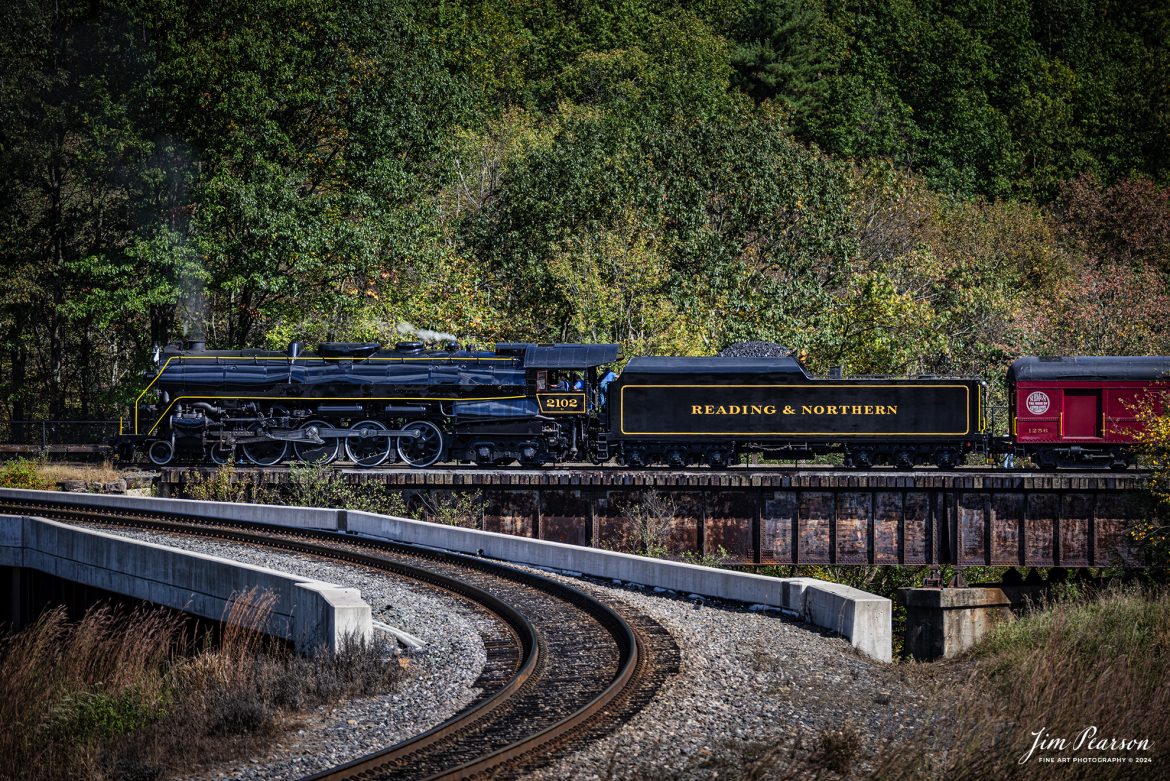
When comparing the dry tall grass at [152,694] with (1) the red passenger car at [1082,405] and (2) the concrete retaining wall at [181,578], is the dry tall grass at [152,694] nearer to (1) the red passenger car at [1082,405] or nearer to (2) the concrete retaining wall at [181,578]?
(2) the concrete retaining wall at [181,578]

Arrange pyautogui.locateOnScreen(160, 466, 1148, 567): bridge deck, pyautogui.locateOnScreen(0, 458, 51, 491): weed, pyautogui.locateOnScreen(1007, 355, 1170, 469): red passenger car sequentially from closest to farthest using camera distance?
1. pyautogui.locateOnScreen(160, 466, 1148, 567): bridge deck
2. pyautogui.locateOnScreen(1007, 355, 1170, 469): red passenger car
3. pyautogui.locateOnScreen(0, 458, 51, 491): weed

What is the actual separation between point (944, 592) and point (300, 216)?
24.2 m

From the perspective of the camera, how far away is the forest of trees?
38156mm

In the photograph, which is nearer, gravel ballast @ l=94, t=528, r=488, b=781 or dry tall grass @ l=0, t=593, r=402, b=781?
gravel ballast @ l=94, t=528, r=488, b=781

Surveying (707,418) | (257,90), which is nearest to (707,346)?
(707,418)

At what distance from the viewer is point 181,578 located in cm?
1734

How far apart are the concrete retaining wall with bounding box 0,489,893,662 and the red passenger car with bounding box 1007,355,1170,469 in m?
14.8

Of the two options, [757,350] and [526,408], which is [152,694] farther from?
[757,350]

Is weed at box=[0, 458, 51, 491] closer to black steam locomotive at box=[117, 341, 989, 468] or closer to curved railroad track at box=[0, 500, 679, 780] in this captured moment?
black steam locomotive at box=[117, 341, 989, 468]

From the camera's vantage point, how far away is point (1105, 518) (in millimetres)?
A: 25922

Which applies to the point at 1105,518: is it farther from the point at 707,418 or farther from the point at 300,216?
the point at 300,216

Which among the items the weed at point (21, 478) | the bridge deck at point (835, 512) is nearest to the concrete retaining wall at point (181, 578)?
the bridge deck at point (835, 512)

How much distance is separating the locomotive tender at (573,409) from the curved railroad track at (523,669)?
7.62m
